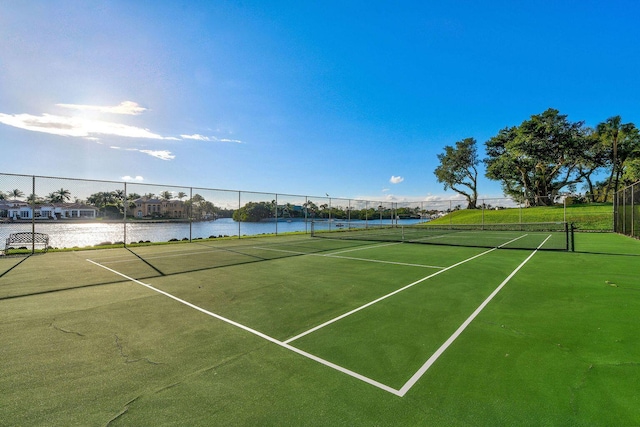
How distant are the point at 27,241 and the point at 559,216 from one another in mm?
41015

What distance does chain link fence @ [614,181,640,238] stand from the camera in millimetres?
15547

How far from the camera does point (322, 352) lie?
3.12 m

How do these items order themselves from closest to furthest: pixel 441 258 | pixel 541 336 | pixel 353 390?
pixel 353 390
pixel 541 336
pixel 441 258

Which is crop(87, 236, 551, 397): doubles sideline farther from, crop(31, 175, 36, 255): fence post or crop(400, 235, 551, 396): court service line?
crop(31, 175, 36, 255): fence post

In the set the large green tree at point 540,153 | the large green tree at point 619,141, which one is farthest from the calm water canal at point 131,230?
the large green tree at point 619,141

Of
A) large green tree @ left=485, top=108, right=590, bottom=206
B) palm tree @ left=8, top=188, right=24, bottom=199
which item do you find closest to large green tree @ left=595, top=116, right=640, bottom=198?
large green tree @ left=485, top=108, right=590, bottom=206

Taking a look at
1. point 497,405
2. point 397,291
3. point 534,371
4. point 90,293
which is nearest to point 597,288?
point 397,291

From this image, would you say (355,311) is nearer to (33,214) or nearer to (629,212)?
(33,214)

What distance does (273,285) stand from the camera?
20.0 ft

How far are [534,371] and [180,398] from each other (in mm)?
3223

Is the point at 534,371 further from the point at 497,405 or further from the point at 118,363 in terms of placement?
the point at 118,363

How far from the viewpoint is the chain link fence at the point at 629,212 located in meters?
15.5

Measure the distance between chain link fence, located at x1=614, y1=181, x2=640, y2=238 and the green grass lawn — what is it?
10.3ft

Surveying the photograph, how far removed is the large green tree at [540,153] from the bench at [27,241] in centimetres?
4375
